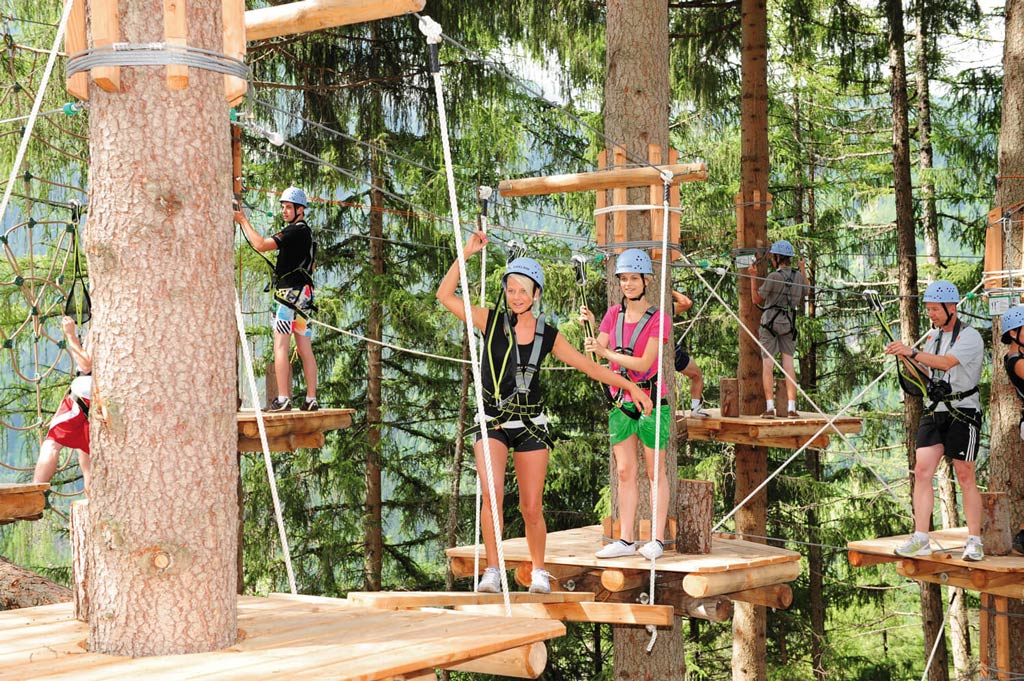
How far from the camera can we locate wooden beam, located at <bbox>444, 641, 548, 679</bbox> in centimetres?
380

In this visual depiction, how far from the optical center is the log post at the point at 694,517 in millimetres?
5730

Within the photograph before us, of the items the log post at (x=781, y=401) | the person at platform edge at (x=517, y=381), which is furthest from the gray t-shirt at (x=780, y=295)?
the person at platform edge at (x=517, y=381)

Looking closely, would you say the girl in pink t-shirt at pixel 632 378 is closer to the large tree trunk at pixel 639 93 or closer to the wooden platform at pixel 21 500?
the large tree trunk at pixel 639 93

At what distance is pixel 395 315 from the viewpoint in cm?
1291

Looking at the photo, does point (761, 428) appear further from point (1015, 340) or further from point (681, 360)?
point (1015, 340)

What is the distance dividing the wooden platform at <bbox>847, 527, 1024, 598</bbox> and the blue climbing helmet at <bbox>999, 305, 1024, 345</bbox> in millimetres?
1308

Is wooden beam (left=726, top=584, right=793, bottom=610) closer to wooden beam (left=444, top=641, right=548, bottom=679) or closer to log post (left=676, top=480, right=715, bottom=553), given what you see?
log post (left=676, top=480, right=715, bottom=553)

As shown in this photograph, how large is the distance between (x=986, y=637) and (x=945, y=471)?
374 cm

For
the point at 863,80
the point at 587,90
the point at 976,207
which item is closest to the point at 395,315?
the point at 587,90

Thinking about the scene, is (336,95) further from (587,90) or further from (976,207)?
(976,207)

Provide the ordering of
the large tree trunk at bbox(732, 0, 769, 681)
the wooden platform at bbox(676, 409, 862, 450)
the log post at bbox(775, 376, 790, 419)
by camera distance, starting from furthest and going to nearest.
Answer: the large tree trunk at bbox(732, 0, 769, 681), the log post at bbox(775, 376, 790, 419), the wooden platform at bbox(676, 409, 862, 450)

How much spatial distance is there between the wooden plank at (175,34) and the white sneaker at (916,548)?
17.3ft

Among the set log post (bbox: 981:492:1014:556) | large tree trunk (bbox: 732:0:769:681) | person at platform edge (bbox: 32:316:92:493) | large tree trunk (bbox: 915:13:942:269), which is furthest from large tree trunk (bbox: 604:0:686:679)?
large tree trunk (bbox: 915:13:942:269)

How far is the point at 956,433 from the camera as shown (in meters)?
6.38
